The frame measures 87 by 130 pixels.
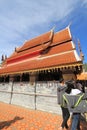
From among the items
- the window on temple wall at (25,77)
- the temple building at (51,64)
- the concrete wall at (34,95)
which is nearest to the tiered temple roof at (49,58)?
the temple building at (51,64)

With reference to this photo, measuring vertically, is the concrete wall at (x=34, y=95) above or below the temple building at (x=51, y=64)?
below

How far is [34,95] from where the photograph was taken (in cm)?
967

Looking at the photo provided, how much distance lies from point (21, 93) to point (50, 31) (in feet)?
25.9

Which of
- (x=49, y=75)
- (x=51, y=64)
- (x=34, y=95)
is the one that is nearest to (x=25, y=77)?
(x=34, y=95)

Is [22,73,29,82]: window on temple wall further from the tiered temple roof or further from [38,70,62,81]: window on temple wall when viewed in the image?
[38,70,62,81]: window on temple wall

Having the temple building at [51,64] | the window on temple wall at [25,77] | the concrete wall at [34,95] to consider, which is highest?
the temple building at [51,64]

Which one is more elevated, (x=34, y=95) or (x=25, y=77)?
(x=25, y=77)

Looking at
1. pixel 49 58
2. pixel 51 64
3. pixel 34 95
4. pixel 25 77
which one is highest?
pixel 49 58

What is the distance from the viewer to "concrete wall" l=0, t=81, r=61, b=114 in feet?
28.1

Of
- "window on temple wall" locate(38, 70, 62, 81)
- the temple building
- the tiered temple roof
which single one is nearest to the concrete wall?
"window on temple wall" locate(38, 70, 62, 81)

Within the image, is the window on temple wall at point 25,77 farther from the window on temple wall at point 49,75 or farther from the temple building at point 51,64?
the window on temple wall at point 49,75

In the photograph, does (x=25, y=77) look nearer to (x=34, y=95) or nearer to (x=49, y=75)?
(x=34, y=95)

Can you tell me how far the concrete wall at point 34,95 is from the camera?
28.1 ft

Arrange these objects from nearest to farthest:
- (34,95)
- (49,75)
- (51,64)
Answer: (51,64), (49,75), (34,95)
